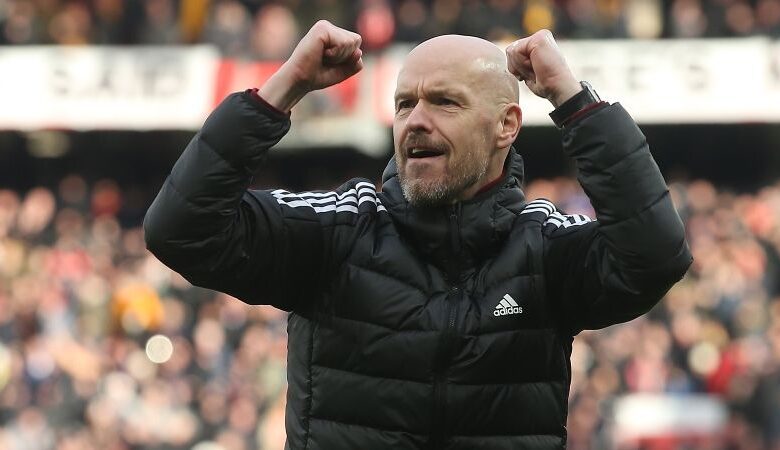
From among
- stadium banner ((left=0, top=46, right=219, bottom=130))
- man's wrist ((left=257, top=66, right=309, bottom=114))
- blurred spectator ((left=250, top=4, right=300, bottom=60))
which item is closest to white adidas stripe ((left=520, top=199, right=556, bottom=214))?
man's wrist ((left=257, top=66, right=309, bottom=114))

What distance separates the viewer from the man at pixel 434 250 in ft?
9.90

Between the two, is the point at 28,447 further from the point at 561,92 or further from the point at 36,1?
the point at 561,92

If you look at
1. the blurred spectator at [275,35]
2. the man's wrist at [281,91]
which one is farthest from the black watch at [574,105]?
the blurred spectator at [275,35]

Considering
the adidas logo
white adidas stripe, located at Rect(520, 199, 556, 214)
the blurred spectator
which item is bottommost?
the blurred spectator

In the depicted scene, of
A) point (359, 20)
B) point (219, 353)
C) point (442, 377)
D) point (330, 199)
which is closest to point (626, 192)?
point (442, 377)

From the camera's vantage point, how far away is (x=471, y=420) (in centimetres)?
311

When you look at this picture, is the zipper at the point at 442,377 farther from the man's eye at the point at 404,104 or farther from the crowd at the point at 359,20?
the crowd at the point at 359,20

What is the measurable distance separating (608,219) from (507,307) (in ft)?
1.02

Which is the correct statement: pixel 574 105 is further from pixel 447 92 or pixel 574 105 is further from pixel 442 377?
pixel 442 377

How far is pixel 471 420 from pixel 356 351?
0.29 metres

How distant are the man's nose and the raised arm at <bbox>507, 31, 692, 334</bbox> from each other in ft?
0.77

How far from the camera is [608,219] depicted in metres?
3.03

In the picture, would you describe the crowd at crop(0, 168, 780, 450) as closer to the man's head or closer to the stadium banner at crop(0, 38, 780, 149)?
the stadium banner at crop(0, 38, 780, 149)

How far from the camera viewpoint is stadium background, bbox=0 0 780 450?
12.4 m
